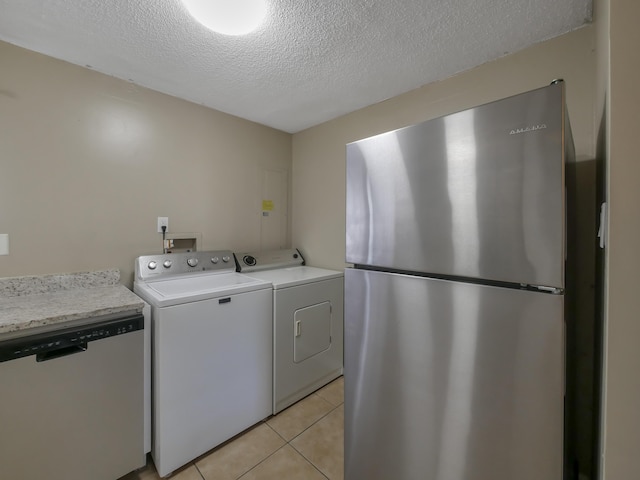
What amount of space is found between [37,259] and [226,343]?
4.03 ft

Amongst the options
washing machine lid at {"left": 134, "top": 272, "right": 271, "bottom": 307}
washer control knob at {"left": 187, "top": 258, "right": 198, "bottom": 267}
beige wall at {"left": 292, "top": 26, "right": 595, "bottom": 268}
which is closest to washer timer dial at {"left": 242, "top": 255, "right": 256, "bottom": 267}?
washing machine lid at {"left": 134, "top": 272, "right": 271, "bottom": 307}

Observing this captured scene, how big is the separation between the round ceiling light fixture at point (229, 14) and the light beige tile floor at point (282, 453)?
2.28 meters

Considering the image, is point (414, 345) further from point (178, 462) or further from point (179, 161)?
point (179, 161)

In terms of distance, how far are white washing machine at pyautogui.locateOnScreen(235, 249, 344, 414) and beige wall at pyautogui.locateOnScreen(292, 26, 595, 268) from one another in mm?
456

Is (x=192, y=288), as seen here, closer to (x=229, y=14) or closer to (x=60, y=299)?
(x=60, y=299)

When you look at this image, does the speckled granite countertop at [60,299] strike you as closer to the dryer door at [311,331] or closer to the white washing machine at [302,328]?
the white washing machine at [302,328]

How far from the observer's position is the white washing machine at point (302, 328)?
1874 millimetres

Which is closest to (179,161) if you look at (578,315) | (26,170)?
(26,170)

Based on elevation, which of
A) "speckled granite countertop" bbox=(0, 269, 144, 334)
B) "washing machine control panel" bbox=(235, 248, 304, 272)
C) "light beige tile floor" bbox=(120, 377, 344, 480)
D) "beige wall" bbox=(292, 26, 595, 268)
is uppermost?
"beige wall" bbox=(292, 26, 595, 268)

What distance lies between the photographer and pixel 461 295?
2.73 feet

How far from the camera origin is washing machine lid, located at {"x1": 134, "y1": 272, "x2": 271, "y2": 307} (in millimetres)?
1445

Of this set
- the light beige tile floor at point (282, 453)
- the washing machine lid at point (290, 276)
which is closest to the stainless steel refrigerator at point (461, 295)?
the light beige tile floor at point (282, 453)

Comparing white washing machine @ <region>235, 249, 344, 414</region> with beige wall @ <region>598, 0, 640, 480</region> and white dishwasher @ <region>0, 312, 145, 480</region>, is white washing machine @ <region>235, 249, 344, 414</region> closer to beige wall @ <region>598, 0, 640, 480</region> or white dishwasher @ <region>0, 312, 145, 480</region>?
white dishwasher @ <region>0, 312, 145, 480</region>

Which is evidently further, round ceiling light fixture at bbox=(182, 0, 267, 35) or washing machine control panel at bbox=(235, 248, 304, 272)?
washing machine control panel at bbox=(235, 248, 304, 272)
